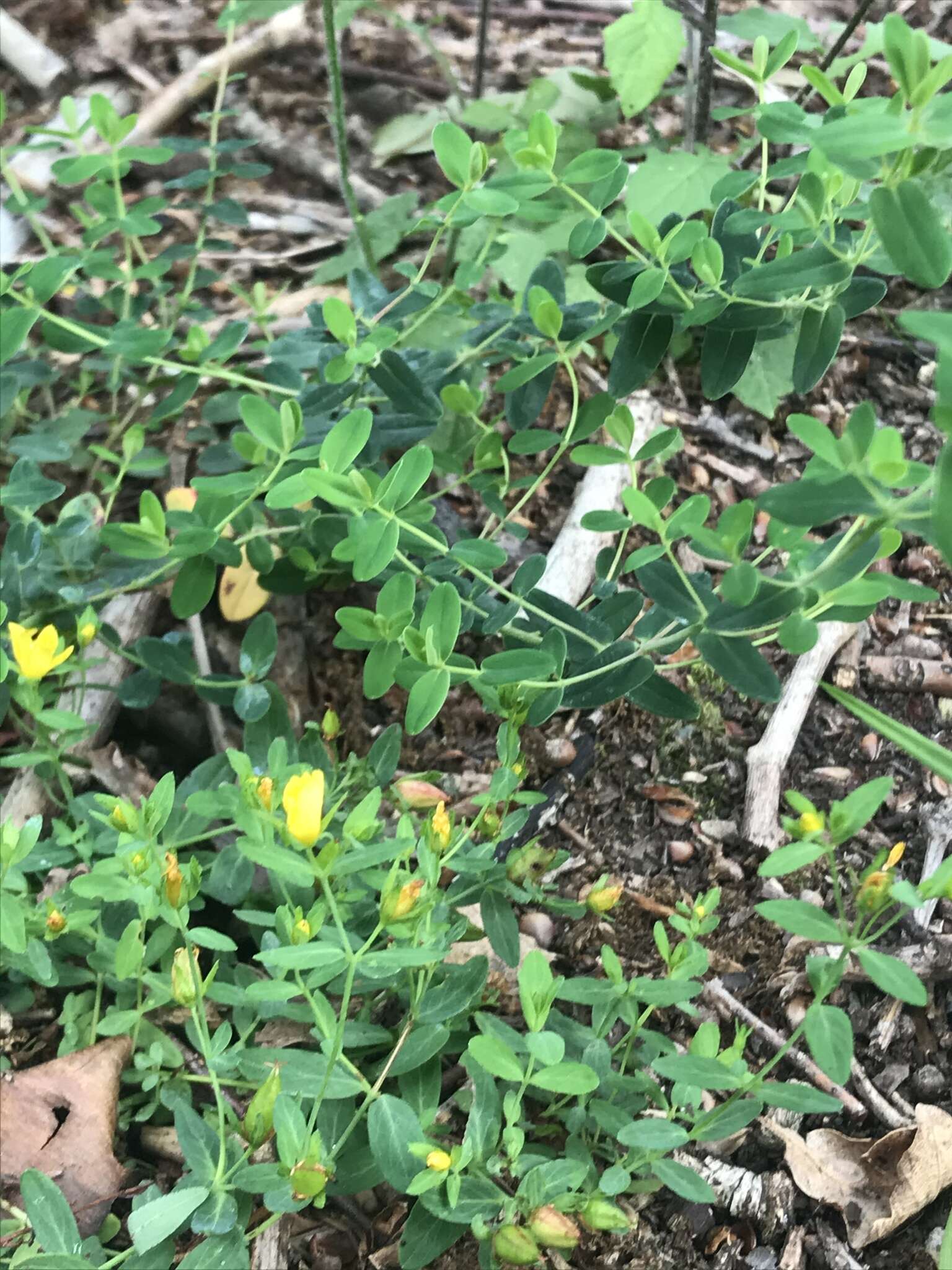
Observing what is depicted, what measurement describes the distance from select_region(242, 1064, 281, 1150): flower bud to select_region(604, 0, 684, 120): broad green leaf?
185 cm

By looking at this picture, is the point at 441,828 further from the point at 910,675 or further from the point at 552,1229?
the point at 910,675

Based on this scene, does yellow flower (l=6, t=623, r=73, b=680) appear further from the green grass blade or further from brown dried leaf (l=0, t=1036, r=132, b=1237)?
the green grass blade

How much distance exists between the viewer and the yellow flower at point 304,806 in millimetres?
934

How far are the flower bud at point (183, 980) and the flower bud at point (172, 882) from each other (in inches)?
2.3

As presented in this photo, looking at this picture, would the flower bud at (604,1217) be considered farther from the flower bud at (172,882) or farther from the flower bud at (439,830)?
the flower bud at (172,882)

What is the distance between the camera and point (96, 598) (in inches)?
61.1

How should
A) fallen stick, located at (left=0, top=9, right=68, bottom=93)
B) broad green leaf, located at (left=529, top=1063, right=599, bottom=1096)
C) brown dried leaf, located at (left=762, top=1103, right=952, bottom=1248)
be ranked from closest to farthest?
broad green leaf, located at (left=529, top=1063, right=599, bottom=1096), brown dried leaf, located at (left=762, top=1103, right=952, bottom=1248), fallen stick, located at (left=0, top=9, right=68, bottom=93)

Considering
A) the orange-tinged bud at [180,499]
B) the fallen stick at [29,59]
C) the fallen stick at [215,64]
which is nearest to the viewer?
the orange-tinged bud at [180,499]

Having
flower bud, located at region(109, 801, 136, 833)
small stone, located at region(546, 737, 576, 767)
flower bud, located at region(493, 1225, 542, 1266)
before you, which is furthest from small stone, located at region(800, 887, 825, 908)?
flower bud, located at region(109, 801, 136, 833)

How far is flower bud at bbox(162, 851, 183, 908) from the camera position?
1.08m

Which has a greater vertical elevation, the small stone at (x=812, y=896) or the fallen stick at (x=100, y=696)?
the fallen stick at (x=100, y=696)

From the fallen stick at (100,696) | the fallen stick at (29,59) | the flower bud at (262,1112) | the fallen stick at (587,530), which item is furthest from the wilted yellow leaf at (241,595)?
the fallen stick at (29,59)

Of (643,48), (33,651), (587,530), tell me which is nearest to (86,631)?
(33,651)

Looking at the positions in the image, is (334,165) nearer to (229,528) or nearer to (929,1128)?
(229,528)
